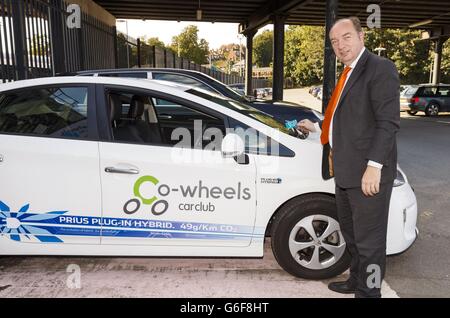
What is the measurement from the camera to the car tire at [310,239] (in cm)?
329

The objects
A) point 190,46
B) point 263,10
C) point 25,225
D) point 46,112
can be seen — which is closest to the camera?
point 25,225

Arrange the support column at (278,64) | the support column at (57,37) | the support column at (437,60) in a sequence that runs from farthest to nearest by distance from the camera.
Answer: the support column at (437,60)
the support column at (278,64)
the support column at (57,37)

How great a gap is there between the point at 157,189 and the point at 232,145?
0.64 m

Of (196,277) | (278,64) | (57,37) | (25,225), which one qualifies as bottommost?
(196,277)

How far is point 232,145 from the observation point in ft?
10.4

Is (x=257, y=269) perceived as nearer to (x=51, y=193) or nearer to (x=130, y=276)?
(x=130, y=276)

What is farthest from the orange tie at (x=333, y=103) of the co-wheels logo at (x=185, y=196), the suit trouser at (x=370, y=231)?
the co-wheels logo at (x=185, y=196)

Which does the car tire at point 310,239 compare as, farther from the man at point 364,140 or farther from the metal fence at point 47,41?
the metal fence at point 47,41

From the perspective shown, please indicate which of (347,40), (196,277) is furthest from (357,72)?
(196,277)

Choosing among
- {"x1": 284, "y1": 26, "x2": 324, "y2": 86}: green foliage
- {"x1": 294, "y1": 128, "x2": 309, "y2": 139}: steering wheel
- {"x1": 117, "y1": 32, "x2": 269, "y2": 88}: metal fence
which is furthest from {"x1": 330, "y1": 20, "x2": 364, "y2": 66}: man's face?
{"x1": 284, "y1": 26, "x2": 324, "y2": 86}: green foliage

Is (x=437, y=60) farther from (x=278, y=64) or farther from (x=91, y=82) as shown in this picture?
(x=91, y=82)

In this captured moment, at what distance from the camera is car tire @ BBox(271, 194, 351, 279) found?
10.8ft
